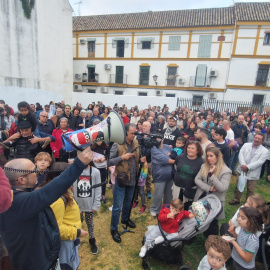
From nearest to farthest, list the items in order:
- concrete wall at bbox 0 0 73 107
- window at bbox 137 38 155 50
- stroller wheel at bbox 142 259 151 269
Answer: stroller wheel at bbox 142 259 151 269 → concrete wall at bbox 0 0 73 107 → window at bbox 137 38 155 50

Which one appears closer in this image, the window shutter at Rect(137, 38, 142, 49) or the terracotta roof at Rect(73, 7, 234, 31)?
the terracotta roof at Rect(73, 7, 234, 31)

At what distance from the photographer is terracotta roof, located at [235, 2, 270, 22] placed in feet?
61.1

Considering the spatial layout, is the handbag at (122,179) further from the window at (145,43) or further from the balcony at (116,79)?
the window at (145,43)

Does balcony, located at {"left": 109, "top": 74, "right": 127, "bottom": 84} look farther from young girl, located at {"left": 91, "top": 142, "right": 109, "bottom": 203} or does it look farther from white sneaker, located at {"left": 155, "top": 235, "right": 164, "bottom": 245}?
white sneaker, located at {"left": 155, "top": 235, "right": 164, "bottom": 245}

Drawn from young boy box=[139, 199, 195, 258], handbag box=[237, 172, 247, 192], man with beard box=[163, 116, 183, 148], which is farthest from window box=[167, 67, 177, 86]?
young boy box=[139, 199, 195, 258]

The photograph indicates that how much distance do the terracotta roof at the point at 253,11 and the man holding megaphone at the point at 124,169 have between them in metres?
22.0

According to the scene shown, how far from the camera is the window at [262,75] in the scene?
19594mm

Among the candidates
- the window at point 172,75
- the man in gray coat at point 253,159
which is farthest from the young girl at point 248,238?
the window at point 172,75

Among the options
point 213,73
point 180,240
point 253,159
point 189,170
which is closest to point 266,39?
point 213,73

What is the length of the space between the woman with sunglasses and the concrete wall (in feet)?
42.2

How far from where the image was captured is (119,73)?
927 inches

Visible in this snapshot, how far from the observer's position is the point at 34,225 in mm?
1359

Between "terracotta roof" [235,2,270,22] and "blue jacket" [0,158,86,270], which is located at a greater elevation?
"terracotta roof" [235,2,270,22]

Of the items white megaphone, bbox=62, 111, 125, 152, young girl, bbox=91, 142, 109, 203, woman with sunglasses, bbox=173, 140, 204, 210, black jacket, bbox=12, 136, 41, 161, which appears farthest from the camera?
young girl, bbox=91, 142, 109, 203
